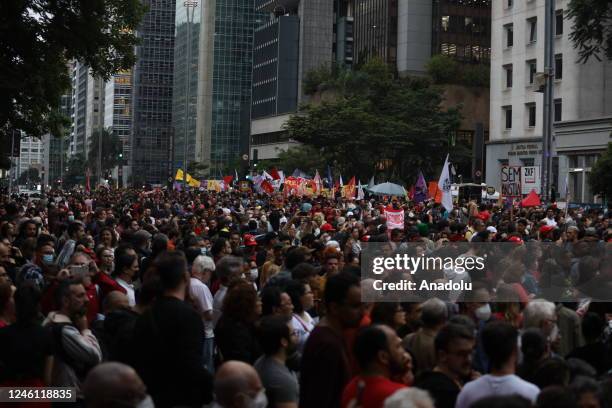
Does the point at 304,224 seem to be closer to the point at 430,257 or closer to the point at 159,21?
the point at 430,257

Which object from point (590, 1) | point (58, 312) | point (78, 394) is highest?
point (590, 1)

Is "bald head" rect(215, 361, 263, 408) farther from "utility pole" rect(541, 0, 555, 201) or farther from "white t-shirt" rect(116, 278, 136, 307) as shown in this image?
"utility pole" rect(541, 0, 555, 201)

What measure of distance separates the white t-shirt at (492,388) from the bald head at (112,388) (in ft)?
6.35

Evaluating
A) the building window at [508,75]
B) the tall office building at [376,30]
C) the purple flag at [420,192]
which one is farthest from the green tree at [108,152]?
the purple flag at [420,192]

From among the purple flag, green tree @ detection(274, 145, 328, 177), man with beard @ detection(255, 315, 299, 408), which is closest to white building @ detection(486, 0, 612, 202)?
the purple flag

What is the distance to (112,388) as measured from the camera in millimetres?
4828

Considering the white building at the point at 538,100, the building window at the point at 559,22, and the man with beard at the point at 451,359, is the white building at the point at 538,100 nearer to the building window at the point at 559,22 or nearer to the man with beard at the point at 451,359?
the building window at the point at 559,22

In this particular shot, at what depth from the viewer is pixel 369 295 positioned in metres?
8.67

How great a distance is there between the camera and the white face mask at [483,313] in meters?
8.58

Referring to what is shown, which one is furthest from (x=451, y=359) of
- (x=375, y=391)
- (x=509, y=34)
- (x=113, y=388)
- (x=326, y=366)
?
(x=509, y=34)

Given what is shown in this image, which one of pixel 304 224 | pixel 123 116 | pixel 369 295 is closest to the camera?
pixel 369 295

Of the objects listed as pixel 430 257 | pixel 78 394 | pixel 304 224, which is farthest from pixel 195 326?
pixel 304 224

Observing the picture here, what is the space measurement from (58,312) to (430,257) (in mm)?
5308

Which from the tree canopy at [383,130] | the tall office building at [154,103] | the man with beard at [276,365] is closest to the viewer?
the man with beard at [276,365]
